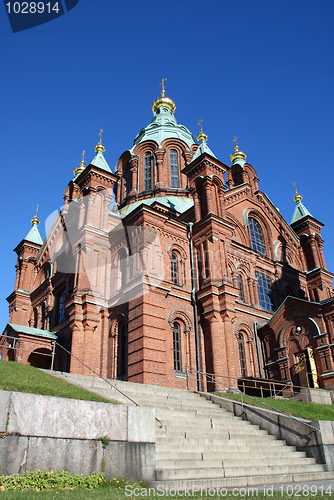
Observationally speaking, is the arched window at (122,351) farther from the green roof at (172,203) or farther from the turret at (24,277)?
the turret at (24,277)

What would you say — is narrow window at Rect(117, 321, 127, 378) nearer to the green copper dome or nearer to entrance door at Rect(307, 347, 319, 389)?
entrance door at Rect(307, 347, 319, 389)

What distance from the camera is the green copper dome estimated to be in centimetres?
3450

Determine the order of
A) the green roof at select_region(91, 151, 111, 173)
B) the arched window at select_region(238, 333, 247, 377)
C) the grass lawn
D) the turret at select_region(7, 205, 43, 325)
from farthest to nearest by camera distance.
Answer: the turret at select_region(7, 205, 43, 325) < the green roof at select_region(91, 151, 111, 173) < the arched window at select_region(238, 333, 247, 377) < the grass lawn

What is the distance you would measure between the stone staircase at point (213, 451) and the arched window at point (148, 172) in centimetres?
2152

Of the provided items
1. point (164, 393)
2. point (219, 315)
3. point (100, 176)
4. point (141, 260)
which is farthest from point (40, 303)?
point (164, 393)

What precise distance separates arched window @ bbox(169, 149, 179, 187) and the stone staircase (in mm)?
21253

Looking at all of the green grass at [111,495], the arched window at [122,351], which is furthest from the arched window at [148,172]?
the green grass at [111,495]

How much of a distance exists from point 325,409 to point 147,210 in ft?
38.6

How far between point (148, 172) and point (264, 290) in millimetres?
14194

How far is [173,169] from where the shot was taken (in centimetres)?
3312

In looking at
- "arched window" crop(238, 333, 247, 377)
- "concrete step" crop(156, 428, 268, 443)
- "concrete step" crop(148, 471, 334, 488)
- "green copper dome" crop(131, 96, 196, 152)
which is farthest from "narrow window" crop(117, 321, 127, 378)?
"green copper dome" crop(131, 96, 196, 152)

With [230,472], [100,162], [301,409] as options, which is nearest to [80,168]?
[100,162]

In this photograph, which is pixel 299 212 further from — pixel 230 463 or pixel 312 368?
pixel 230 463

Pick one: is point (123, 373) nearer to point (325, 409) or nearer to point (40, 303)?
point (325, 409)
